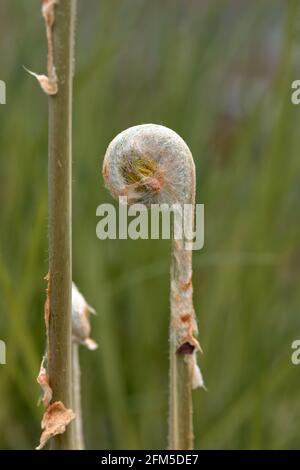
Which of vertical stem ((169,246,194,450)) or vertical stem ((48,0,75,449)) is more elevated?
vertical stem ((48,0,75,449))

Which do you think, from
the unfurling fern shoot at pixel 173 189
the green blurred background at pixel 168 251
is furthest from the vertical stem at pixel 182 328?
the green blurred background at pixel 168 251

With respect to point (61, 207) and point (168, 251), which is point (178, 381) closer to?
point (61, 207)

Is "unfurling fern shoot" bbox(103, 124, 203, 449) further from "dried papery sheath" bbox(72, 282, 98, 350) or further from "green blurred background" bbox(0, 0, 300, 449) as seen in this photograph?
"green blurred background" bbox(0, 0, 300, 449)

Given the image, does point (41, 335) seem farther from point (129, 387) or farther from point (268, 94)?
point (268, 94)

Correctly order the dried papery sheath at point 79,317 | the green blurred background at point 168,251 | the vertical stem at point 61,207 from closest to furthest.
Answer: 1. the vertical stem at point 61,207
2. the dried papery sheath at point 79,317
3. the green blurred background at point 168,251

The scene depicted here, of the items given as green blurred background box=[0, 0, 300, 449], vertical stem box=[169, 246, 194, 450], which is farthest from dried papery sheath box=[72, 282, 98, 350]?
green blurred background box=[0, 0, 300, 449]

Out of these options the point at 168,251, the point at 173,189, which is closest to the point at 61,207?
the point at 173,189

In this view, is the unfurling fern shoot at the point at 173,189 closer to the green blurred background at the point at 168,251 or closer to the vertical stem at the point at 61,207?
the vertical stem at the point at 61,207
